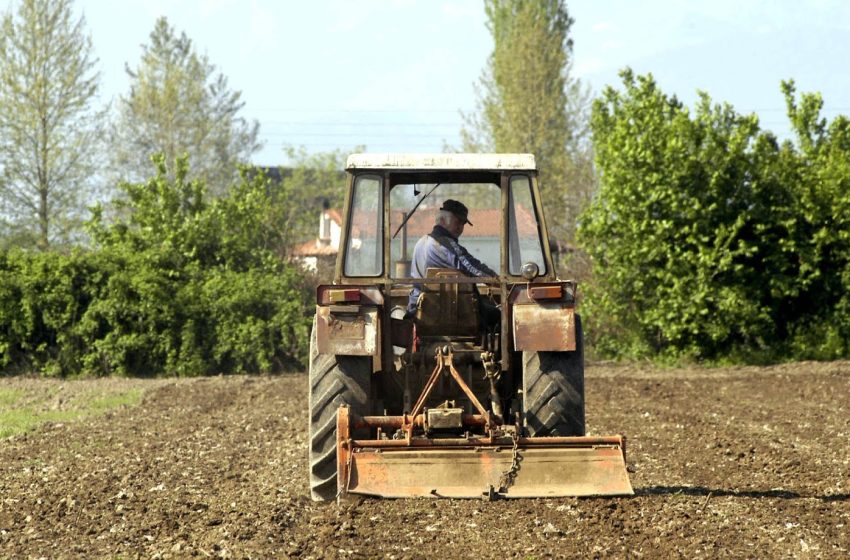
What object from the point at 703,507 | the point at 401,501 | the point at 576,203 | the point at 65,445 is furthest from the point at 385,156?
the point at 576,203

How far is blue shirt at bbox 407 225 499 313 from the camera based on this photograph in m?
8.51

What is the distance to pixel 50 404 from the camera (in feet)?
56.0

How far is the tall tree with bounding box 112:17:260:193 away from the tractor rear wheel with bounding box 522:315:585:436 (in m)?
Result: 38.3

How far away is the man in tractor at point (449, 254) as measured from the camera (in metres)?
8.51

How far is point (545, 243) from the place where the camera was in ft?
28.0

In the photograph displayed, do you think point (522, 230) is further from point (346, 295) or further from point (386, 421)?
point (386, 421)

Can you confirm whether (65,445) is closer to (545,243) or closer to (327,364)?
(327,364)

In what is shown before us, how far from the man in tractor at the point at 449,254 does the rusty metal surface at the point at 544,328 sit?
453mm

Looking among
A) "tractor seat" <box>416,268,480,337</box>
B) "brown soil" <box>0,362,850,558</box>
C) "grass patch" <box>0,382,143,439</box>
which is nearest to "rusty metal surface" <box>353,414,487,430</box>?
"brown soil" <box>0,362,850,558</box>

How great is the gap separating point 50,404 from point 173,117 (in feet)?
101

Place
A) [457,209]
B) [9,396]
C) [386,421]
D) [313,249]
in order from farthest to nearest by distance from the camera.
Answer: [313,249] → [9,396] → [457,209] → [386,421]

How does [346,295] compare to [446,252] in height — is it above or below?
below

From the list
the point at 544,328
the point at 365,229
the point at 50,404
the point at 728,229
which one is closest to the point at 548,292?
the point at 544,328

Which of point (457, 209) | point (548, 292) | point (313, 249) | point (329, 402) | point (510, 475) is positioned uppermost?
point (313, 249)
